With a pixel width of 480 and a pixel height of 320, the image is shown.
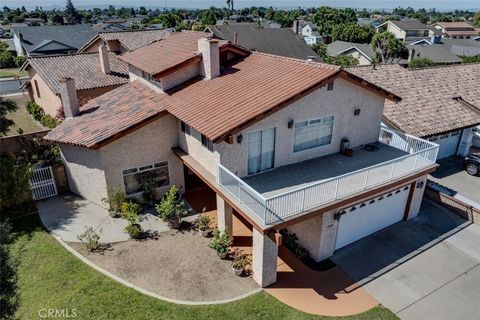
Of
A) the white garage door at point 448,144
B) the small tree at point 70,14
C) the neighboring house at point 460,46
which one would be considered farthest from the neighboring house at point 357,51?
the small tree at point 70,14

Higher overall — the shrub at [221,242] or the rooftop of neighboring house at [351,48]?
the shrub at [221,242]

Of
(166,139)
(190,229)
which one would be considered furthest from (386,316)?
(166,139)

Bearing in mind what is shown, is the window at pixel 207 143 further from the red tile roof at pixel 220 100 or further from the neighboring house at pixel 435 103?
the neighboring house at pixel 435 103

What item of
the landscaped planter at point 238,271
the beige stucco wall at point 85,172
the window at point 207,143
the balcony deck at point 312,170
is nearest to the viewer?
the landscaped planter at point 238,271

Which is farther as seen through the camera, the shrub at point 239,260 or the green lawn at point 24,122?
the green lawn at point 24,122

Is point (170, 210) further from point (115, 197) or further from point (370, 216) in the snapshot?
point (370, 216)

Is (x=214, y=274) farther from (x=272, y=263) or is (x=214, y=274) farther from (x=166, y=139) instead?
(x=166, y=139)

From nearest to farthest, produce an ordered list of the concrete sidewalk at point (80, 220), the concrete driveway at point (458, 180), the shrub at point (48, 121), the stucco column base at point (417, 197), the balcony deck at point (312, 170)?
the balcony deck at point (312, 170)
the concrete sidewalk at point (80, 220)
the stucco column base at point (417, 197)
the concrete driveway at point (458, 180)
the shrub at point (48, 121)
